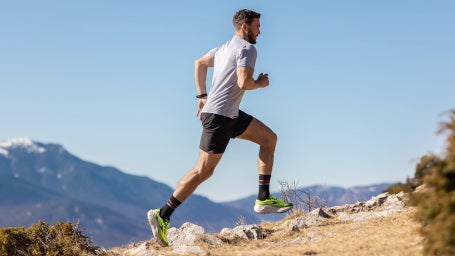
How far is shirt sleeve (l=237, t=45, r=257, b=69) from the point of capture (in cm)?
917

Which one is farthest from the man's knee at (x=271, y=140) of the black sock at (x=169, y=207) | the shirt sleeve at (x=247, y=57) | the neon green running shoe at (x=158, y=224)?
the neon green running shoe at (x=158, y=224)

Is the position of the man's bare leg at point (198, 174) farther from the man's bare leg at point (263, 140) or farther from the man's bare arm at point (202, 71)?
the man's bare arm at point (202, 71)

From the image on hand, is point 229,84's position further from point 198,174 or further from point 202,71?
point 198,174

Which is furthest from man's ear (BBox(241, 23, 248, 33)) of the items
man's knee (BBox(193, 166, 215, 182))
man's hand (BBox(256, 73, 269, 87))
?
man's knee (BBox(193, 166, 215, 182))

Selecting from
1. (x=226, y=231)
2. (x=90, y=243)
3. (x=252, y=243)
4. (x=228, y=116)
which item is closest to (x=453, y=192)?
(x=228, y=116)

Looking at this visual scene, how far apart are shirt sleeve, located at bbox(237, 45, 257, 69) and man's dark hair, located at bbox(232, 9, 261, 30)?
0.43 metres

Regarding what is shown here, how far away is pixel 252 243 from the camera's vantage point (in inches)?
406

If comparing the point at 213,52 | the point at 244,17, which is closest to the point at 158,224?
the point at 213,52

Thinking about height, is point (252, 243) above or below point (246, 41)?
below

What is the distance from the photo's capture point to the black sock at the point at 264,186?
10.4 metres

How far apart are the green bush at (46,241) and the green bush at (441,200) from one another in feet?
20.9

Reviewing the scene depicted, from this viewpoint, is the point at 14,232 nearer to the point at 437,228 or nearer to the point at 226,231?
the point at 226,231

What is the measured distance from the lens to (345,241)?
913 cm

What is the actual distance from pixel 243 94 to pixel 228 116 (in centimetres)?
38
